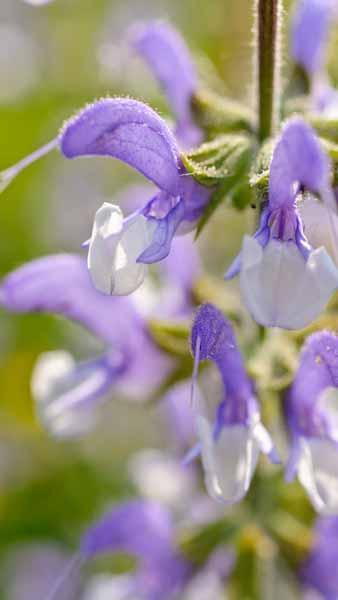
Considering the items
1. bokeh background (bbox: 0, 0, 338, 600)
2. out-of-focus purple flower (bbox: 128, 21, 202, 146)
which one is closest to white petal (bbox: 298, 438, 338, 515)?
out-of-focus purple flower (bbox: 128, 21, 202, 146)

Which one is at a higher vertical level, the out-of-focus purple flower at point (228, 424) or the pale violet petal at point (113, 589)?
the out-of-focus purple flower at point (228, 424)

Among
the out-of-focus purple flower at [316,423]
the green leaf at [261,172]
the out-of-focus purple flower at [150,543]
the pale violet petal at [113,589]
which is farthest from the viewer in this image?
the pale violet petal at [113,589]

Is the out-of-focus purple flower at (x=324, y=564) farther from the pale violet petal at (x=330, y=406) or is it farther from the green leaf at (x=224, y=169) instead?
the green leaf at (x=224, y=169)

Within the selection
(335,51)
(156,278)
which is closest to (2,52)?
(156,278)

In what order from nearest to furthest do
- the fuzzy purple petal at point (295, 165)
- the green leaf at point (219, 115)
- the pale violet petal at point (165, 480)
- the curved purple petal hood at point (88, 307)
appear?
1. the fuzzy purple petal at point (295, 165)
2. the green leaf at point (219, 115)
3. the curved purple petal hood at point (88, 307)
4. the pale violet petal at point (165, 480)

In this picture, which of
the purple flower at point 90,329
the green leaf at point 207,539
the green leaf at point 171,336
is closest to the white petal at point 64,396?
the purple flower at point 90,329

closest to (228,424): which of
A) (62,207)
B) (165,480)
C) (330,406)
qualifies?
(330,406)

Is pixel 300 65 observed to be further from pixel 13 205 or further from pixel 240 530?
pixel 13 205

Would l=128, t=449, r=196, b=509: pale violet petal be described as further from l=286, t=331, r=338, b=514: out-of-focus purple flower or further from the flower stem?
the flower stem
